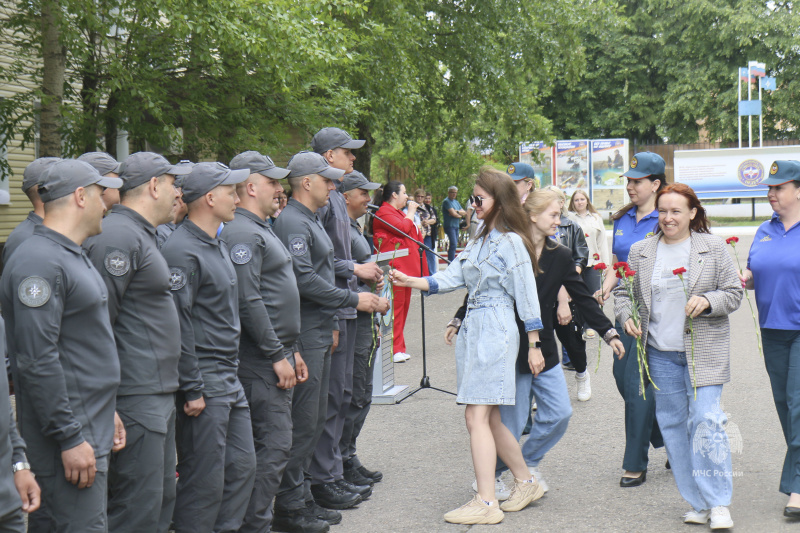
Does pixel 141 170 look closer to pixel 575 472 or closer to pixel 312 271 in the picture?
pixel 312 271

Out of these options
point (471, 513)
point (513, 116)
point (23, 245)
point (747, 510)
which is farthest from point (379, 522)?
point (513, 116)

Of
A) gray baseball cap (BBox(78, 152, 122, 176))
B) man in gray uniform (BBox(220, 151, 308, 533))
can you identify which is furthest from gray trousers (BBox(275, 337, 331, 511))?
gray baseball cap (BBox(78, 152, 122, 176))

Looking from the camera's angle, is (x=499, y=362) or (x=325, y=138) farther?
(x=325, y=138)

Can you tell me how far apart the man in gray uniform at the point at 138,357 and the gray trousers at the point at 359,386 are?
7.69 ft

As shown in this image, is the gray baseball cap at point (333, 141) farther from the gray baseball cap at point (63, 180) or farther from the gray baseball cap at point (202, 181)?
the gray baseball cap at point (63, 180)

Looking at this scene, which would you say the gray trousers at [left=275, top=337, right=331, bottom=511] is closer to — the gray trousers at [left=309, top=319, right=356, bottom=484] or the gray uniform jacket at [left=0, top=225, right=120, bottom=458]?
the gray trousers at [left=309, top=319, right=356, bottom=484]

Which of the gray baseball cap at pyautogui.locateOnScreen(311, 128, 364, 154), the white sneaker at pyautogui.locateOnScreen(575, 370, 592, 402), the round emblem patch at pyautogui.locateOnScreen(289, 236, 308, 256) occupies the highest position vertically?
the gray baseball cap at pyautogui.locateOnScreen(311, 128, 364, 154)

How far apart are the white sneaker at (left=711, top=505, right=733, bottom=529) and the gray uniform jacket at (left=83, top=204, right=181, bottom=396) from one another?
10.5 feet

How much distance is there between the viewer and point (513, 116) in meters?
20.3

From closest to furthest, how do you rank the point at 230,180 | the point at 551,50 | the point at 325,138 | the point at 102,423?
the point at 102,423 → the point at 230,180 → the point at 325,138 → the point at 551,50

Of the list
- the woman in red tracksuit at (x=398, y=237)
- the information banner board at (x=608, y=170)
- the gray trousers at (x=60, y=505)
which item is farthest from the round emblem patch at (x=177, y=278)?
the information banner board at (x=608, y=170)

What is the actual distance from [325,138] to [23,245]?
2.95 meters

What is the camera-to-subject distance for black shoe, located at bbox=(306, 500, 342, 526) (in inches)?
213

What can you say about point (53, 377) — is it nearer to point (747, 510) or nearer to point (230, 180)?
point (230, 180)
